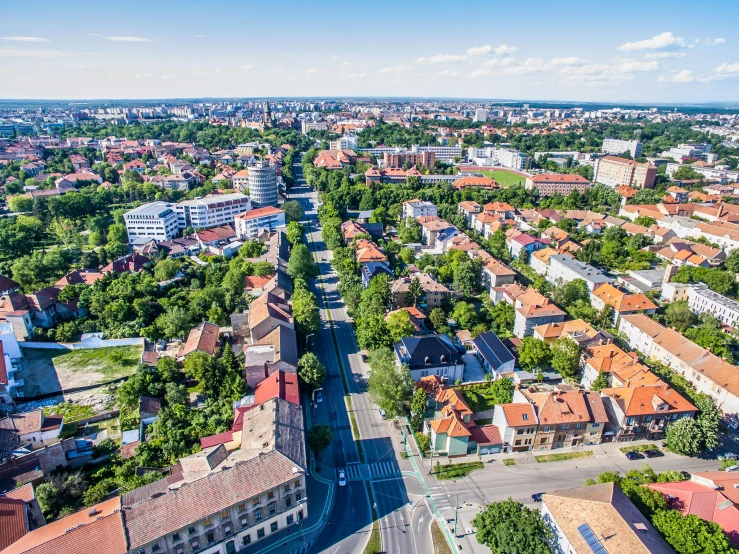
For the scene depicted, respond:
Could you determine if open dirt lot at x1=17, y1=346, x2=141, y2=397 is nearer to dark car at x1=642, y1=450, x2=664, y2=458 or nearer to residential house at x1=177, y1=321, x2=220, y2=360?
residential house at x1=177, y1=321, x2=220, y2=360

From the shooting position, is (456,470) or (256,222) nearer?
(456,470)

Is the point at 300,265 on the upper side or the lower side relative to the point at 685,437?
upper

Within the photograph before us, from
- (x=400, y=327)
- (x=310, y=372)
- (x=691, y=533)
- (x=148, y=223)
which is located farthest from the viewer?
(x=148, y=223)

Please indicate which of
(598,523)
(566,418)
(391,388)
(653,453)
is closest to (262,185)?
(391,388)

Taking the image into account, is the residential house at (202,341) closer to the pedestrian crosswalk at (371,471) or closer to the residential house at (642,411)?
the pedestrian crosswalk at (371,471)

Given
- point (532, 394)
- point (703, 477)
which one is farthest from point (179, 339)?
point (703, 477)

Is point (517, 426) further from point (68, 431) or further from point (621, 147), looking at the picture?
point (621, 147)
